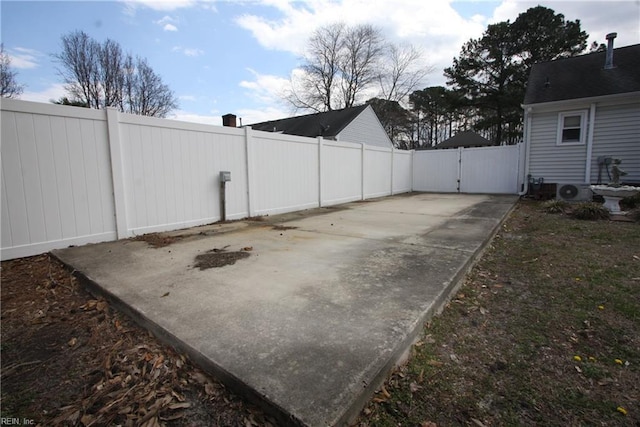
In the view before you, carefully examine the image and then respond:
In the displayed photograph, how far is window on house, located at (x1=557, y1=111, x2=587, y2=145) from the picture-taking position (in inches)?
368

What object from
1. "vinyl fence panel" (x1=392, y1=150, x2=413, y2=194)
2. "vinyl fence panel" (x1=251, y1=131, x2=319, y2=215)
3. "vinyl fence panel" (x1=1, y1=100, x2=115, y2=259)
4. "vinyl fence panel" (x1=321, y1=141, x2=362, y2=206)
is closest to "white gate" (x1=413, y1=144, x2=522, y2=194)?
"vinyl fence panel" (x1=392, y1=150, x2=413, y2=194)

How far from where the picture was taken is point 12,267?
11.4 feet

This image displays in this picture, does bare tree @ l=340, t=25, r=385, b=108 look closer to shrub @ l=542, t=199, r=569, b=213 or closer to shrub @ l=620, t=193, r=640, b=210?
shrub @ l=542, t=199, r=569, b=213

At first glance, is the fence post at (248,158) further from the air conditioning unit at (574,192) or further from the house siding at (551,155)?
the house siding at (551,155)

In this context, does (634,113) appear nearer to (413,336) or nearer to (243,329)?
(413,336)

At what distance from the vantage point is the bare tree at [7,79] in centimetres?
1623

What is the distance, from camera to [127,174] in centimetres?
459

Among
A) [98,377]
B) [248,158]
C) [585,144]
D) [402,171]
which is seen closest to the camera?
A: [98,377]

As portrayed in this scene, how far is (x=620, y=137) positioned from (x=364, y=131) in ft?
35.2

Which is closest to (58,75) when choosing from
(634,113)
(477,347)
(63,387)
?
(63,387)

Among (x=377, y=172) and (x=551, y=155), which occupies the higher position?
(x=551, y=155)

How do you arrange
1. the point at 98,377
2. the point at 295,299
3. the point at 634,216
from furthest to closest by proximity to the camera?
the point at 634,216
the point at 295,299
the point at 98,377

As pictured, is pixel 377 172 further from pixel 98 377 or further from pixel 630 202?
pixel 98 377

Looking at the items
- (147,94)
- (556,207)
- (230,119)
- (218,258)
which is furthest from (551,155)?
(147,94)
